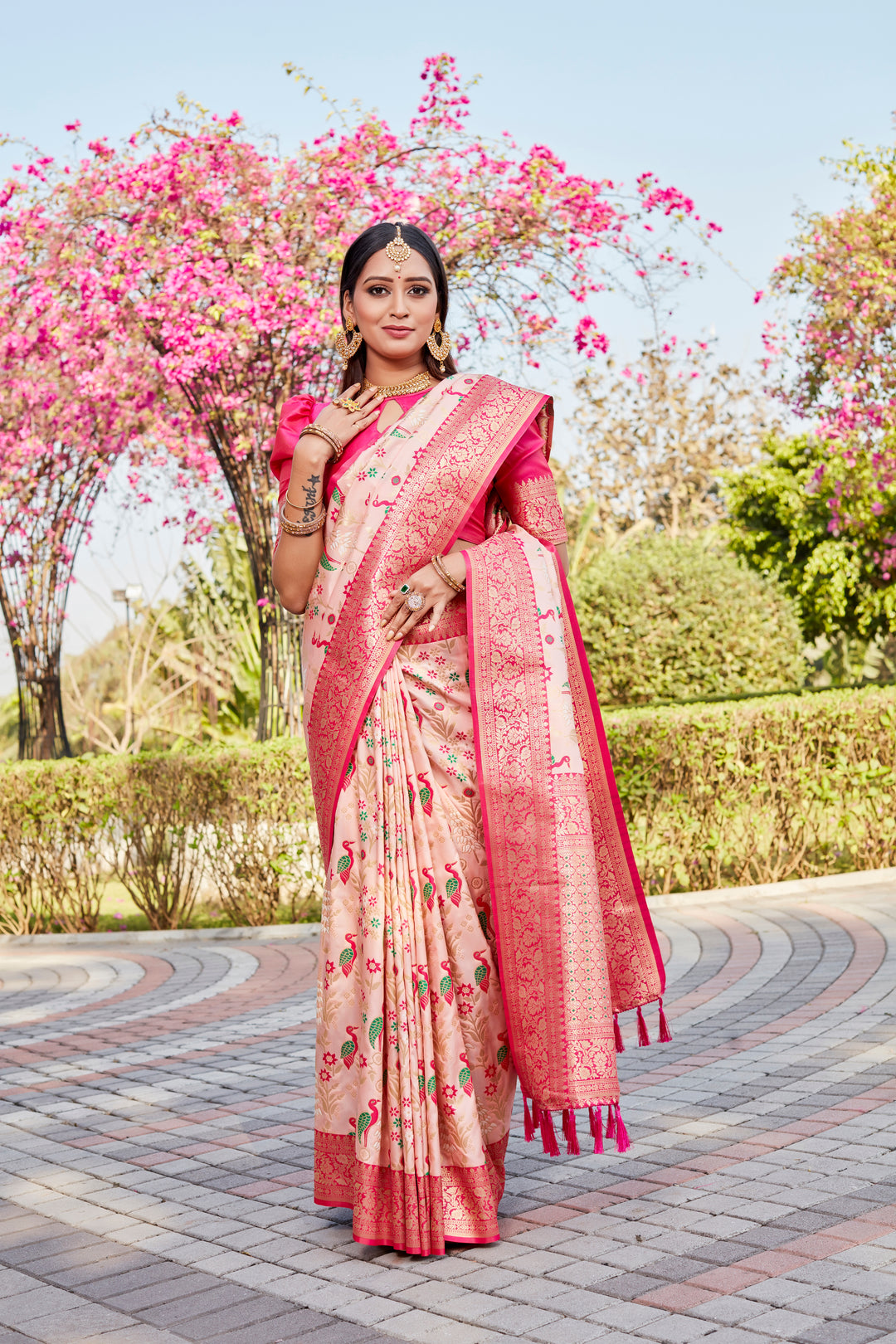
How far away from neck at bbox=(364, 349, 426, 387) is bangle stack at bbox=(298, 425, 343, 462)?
0.63 feet

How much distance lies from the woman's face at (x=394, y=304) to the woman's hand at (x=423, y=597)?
0.51 meters

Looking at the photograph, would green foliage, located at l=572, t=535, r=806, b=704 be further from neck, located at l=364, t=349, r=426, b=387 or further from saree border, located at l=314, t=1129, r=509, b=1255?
saree border, located at l=314, t=1129, r=509, b=1255

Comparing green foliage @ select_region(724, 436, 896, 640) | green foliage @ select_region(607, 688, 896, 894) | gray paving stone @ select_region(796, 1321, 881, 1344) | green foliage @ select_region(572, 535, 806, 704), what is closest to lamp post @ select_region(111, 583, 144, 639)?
green foliage @ select_region(572, 535, 806, 704)

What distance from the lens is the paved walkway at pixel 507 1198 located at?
2.39 metres

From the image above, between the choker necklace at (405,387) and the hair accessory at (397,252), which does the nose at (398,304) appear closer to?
the hair accessory at (397,252)

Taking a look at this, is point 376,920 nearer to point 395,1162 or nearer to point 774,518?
point 395,1162

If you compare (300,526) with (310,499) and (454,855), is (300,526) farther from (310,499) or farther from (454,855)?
(454,855)

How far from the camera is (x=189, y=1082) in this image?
14.3ft

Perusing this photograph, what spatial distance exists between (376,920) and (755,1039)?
2.11 m

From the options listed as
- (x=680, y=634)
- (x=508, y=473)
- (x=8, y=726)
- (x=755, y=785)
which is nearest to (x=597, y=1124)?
(x=508, y=473)

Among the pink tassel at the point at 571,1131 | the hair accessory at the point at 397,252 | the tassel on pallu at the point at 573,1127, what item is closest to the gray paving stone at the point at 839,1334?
the tassel on pallu at the point at 573,1127

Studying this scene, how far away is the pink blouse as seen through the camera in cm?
297

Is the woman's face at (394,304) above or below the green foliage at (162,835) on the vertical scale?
above

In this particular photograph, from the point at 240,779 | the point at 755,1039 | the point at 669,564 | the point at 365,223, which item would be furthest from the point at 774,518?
the point at 755,1039
